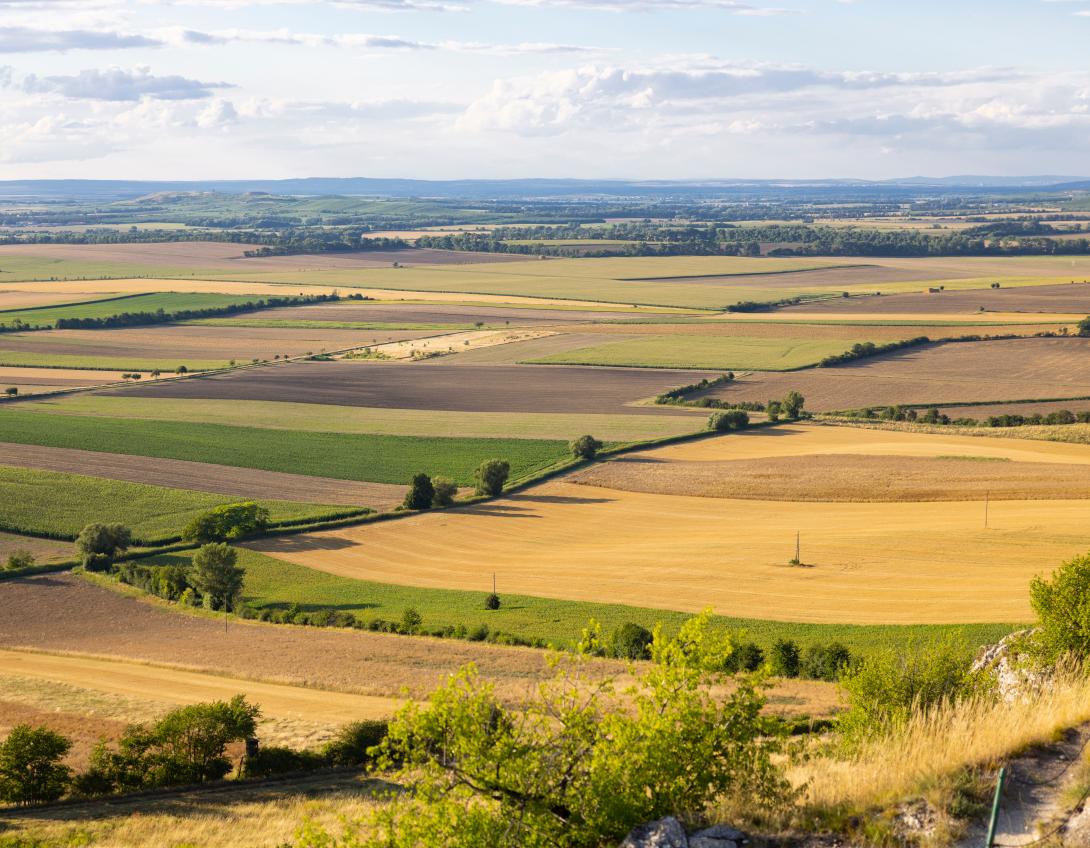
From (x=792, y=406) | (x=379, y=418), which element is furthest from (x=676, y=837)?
(x=379, y=418)

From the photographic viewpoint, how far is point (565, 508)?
7325 cm

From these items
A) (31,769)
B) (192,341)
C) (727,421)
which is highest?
(192,341)

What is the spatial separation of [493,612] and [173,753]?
852 inches

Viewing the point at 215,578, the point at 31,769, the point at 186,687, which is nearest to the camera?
the point at 31,769

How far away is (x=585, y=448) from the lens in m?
85.1

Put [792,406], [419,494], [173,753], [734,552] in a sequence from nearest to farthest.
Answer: [173,753]
[734,552]
[419,494]
[792,406]

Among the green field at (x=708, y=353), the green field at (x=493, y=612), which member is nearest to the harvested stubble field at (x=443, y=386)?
the green field at (x=708, y=353)

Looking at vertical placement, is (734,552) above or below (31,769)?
below

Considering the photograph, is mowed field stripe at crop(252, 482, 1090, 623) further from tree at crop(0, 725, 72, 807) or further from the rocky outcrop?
the rocky outcrop

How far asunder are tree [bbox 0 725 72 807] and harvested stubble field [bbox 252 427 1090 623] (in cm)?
2795

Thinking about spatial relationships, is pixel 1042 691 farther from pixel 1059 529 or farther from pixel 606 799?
pixel 1059 529

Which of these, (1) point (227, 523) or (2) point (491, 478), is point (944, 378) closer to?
(2) point (491, 478)

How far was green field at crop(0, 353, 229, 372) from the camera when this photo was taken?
128 m

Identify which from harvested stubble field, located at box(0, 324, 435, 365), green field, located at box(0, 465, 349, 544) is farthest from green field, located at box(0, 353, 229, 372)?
green field, located at box(0, 465, 349, 544)
